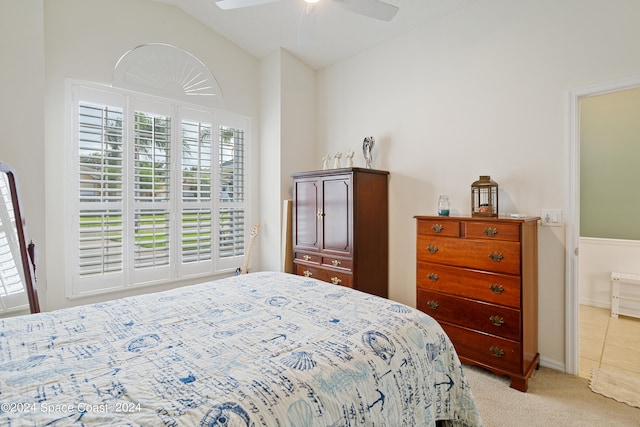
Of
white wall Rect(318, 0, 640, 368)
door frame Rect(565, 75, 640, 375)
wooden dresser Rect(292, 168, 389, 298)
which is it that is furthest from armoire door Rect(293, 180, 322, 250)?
door frame Rect(565, 75, 640, 375)

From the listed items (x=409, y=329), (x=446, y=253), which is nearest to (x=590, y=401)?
(x=446, y=253)

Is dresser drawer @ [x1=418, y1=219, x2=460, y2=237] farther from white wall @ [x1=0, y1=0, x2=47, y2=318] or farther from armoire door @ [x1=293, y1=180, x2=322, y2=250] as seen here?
white wall @ [x1=0, y1=0, x2=47, y2=318]

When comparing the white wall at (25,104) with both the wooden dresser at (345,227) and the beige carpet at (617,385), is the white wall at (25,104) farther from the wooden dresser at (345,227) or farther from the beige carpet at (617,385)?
the beige carpet at (617,385)

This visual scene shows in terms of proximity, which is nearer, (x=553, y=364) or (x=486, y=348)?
(x=486, y=348)

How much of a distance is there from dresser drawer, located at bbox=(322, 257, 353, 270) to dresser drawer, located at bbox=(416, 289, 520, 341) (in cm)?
→ 70

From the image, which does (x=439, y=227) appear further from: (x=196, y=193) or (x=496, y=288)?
(x=196, y=193)

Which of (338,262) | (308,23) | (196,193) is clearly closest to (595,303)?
(338,262)

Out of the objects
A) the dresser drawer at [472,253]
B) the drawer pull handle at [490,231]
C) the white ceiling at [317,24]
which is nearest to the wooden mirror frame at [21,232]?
the white ceiling at [317,24]

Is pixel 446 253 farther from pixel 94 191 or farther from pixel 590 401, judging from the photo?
pixel 94 191

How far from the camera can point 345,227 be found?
3.07 meters

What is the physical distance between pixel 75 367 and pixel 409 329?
4.02ft

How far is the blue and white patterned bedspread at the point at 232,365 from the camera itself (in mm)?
826

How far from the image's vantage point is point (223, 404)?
824 millimetres

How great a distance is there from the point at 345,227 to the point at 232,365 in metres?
2.16
